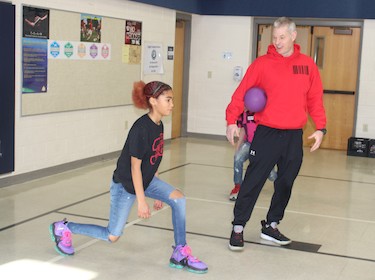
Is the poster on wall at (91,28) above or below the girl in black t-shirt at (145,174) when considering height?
above

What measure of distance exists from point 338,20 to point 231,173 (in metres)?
3.91

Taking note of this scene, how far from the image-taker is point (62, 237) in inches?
177

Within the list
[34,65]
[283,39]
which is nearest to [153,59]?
[34,65]

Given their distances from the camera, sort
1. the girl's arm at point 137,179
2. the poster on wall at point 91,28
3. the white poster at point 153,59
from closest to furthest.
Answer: the girl's arm at point 137,179
the poster on wall at point 91,28
the white poster at point 153,59

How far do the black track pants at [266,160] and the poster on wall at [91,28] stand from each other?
3933 millimetres

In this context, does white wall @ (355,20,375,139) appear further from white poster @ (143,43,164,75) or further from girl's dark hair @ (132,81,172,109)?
girl's dark hair @ (132,81,172,109)

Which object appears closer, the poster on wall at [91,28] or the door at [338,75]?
the poster on wall at [91,28]

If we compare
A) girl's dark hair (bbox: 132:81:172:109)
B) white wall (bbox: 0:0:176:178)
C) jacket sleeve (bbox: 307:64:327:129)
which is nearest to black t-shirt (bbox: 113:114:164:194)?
girl's dark hair (bbox: 132:81:172:109)

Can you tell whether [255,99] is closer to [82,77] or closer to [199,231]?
[199,231]

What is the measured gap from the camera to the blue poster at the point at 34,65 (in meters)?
6.98

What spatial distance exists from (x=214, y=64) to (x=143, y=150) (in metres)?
7.57

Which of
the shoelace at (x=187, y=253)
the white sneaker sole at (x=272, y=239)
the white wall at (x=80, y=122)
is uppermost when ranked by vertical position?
the white wall at (x=80, y=122)

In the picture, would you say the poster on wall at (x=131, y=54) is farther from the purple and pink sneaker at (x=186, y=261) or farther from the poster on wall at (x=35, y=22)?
the purple and pink sneaker at (x=186, y=261)

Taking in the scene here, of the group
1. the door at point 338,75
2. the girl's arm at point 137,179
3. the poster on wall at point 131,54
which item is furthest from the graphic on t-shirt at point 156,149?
the door at point 338,75
